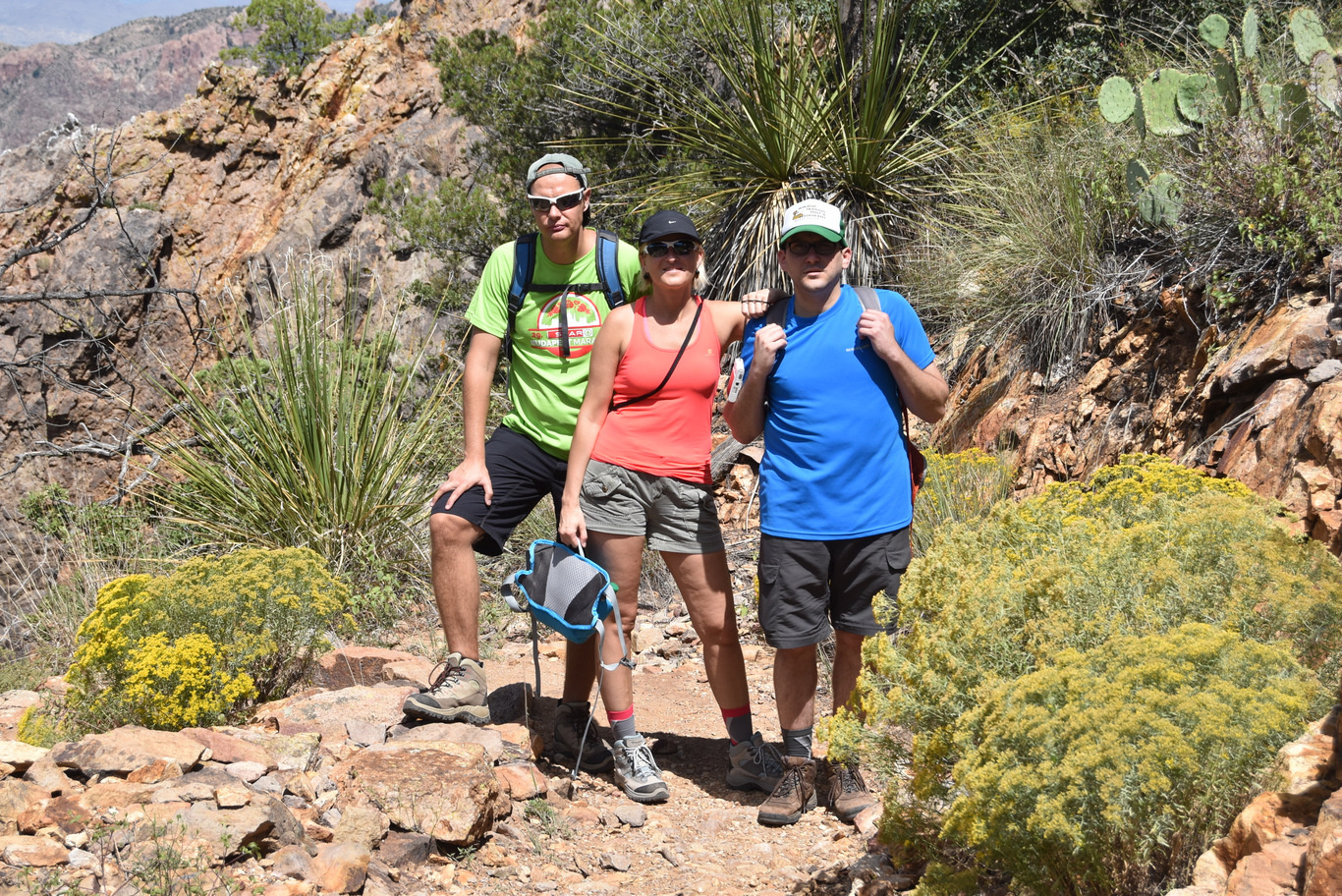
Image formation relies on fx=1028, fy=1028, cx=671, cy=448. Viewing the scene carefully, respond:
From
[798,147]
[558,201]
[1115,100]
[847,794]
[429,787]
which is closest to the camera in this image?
[429,787]

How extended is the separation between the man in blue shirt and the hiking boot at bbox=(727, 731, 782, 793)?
0.31 meters

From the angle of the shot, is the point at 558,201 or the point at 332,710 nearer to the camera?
the point at 558,201

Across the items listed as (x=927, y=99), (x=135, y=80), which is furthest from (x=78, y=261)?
(x=135, y=80)

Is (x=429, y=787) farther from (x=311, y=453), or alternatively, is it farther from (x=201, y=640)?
(x=311, y=453)

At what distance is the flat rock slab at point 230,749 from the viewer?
2990 mm

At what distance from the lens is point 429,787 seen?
9.76 ft

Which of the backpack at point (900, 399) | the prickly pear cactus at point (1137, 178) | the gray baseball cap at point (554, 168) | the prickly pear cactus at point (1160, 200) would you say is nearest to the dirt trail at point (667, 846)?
the backpack at point (900, 399)

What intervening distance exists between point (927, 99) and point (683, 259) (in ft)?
19.3

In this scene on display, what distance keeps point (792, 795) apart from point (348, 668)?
203 centimetres

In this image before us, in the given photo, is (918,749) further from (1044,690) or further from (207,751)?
(207,751)

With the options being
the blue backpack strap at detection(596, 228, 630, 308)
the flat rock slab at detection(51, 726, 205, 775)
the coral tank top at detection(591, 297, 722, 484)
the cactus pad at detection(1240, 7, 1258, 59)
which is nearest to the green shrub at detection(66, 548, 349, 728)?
the flat rock slab at detection(51, 726, 205, 775)

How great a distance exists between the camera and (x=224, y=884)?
236 cm

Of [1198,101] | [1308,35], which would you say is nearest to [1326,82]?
[1308,35]

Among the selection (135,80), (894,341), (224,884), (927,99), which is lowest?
(224,884)
